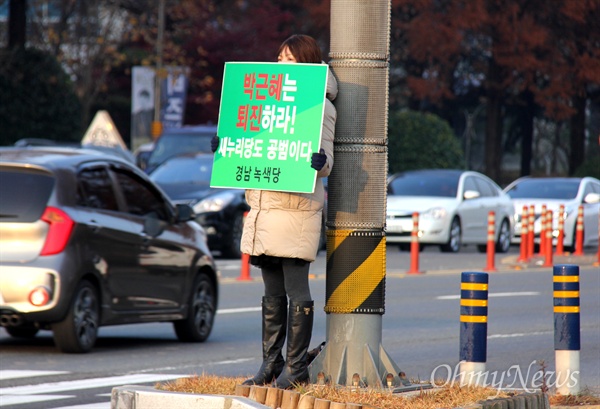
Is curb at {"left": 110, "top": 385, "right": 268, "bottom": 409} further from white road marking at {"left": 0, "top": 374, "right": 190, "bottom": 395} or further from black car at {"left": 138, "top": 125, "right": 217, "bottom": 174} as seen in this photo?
black car at {"left": 138, "top": 125, "right": 217, "bottom": 174}

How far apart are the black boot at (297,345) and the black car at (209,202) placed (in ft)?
53.1

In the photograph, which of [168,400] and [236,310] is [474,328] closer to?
[168,400]

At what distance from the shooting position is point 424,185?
93.5 feet

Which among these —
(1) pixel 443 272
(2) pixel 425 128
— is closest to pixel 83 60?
(2) pixel 425 128

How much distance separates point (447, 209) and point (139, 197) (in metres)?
14.7

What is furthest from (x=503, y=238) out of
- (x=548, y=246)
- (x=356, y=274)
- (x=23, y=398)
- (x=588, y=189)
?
(x=356, y=274)

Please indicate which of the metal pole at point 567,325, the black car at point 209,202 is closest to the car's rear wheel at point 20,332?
the metal pole at point 567,325

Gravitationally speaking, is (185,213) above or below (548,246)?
below

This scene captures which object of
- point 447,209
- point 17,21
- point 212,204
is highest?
point 17,21

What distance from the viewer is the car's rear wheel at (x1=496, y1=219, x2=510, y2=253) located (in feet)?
95.9

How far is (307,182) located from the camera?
7078mm

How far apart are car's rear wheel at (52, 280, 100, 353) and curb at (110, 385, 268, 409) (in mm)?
4652

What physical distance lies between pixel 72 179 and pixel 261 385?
5221 millimetres

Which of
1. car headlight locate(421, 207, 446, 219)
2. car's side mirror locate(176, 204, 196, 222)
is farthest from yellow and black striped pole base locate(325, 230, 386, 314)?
car headlight locate(421, 207, 446, 219)
